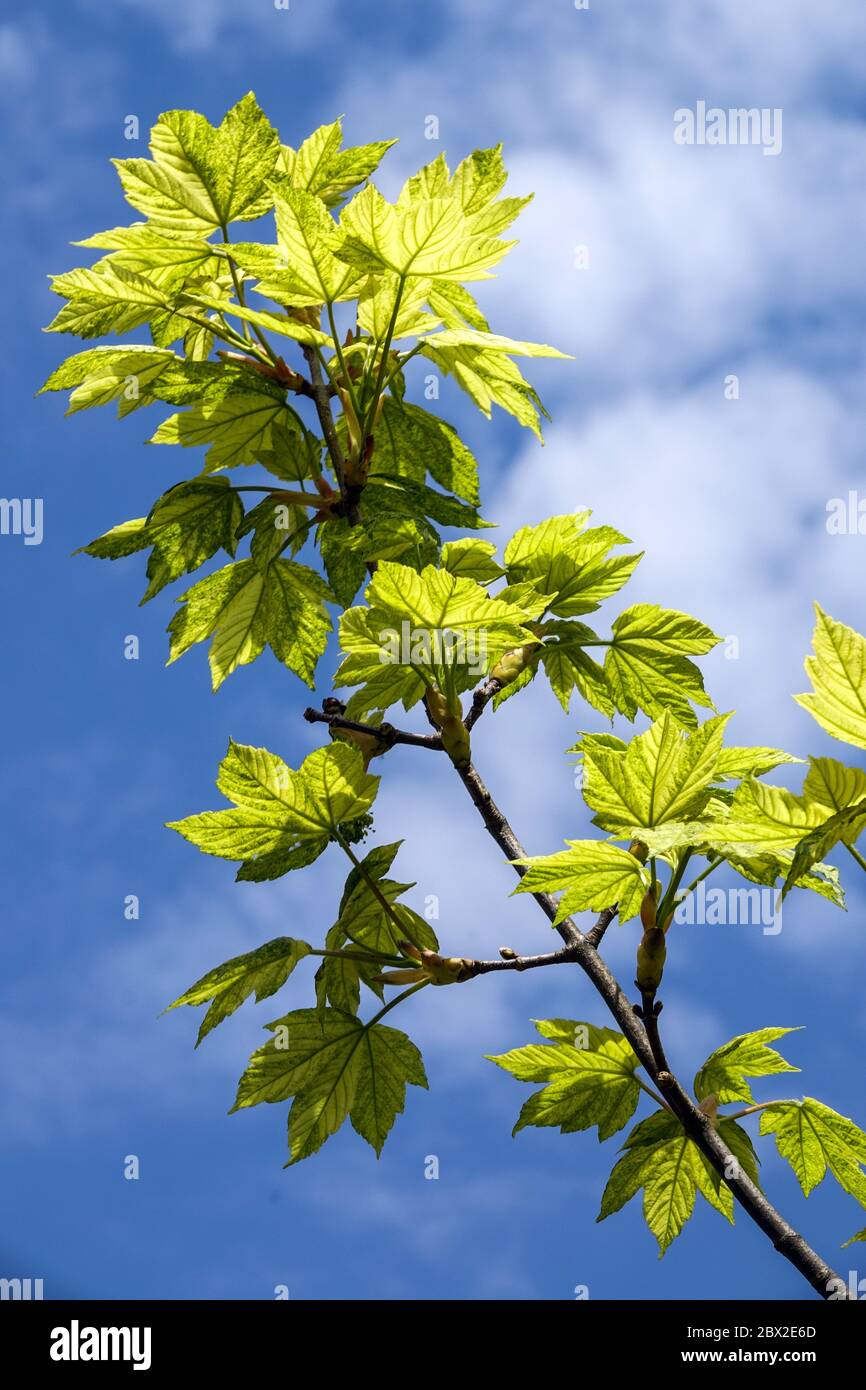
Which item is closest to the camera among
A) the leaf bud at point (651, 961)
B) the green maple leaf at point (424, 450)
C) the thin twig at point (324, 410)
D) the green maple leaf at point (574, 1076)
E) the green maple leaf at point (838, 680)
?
the green maple leaf at point (838, 680)

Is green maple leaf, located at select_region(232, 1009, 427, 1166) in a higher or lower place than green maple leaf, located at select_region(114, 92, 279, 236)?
lower

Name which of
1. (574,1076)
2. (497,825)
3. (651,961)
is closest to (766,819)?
(651,961)

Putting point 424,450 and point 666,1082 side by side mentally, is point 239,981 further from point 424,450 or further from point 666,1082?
point 424,450

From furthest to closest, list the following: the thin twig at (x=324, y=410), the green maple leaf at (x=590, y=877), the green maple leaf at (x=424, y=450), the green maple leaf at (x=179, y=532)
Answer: the green maple leaf at (x=424, y=450), the green maple leaf at (x=179, y=532), the thin twig at (x=324, y=410), the green maple leaf at (x=590, y=877)

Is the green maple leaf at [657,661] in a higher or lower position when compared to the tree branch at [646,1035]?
higher

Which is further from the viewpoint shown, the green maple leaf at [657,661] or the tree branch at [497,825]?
the green maple leaf at [657,661]

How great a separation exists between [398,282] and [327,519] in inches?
14.2

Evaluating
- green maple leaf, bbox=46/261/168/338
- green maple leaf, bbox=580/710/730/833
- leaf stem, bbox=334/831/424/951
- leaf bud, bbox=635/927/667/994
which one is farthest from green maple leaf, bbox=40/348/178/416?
leaf bud, bbox=635/927/667/994

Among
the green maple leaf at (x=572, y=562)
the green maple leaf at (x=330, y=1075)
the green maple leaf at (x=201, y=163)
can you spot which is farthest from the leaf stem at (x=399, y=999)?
the green maple leaf at (x=201, y=163)

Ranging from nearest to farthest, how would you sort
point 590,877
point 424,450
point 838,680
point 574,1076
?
point 838,680, point 590,877, point 574,1076, point 424,450

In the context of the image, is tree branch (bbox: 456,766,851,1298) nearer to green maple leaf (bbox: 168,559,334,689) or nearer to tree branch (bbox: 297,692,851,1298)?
tree branch (bbox: 297,692,851,1298)

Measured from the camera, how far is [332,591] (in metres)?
1.98

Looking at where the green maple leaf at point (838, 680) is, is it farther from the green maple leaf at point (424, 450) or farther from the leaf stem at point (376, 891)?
the green maple leaf at point (424, 450)

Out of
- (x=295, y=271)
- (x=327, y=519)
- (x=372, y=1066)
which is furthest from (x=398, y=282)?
(x=372, y=1066)
